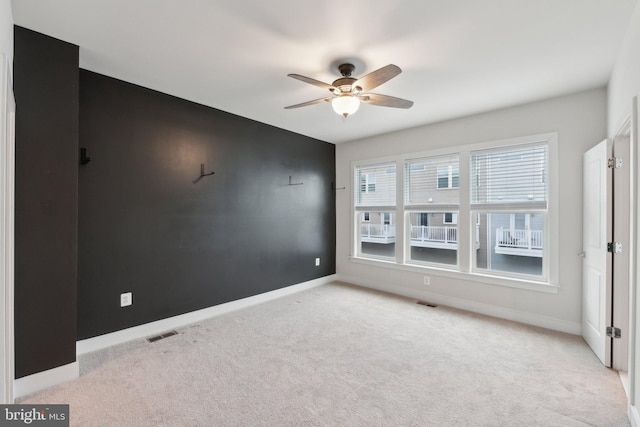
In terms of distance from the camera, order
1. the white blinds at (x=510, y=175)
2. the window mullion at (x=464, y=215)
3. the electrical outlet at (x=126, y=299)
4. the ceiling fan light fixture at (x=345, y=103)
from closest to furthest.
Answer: the ceiling fan light fixture at (x=345, y=103), the electrical outlet at (x=126, y=299), the white blinds at (x=510, y=175), the window mullion at (x=464, y=215)

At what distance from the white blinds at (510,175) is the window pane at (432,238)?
2.06 feet

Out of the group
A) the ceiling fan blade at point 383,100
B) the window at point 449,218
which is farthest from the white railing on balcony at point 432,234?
the ceiling fan blade at point 383,100

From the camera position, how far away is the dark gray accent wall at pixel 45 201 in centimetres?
211

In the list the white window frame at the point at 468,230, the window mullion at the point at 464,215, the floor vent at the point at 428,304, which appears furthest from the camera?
the floor vent at the point at 428,304

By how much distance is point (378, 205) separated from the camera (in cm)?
505

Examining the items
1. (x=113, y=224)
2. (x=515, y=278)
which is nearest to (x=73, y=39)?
(x=113, y=224)

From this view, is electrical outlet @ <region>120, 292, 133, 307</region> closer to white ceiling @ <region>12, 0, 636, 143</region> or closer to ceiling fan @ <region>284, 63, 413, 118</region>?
white ceiling @ <region>12, 0, 636, 143</region>

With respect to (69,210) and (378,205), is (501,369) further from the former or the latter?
(69,210)

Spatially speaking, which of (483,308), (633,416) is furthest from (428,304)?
(633,416)

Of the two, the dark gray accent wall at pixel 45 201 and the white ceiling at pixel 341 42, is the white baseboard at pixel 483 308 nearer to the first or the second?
the white ceiling at pixel 341 42

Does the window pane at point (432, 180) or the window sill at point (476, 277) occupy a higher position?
the window pane at point (432, 180)

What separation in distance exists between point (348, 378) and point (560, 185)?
9.97 feet

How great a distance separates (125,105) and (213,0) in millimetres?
1734

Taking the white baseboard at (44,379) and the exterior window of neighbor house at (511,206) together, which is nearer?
the white baseboard at (44,379)
